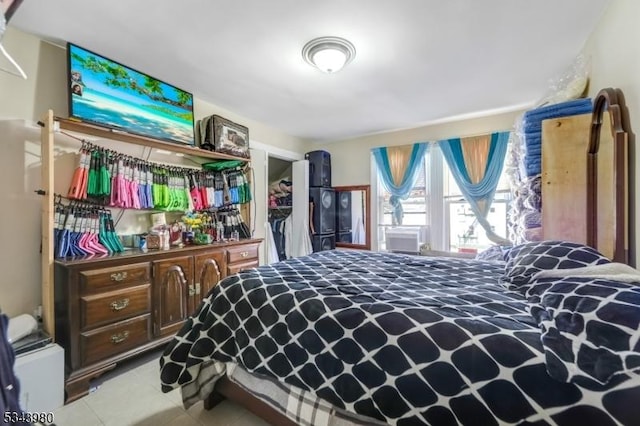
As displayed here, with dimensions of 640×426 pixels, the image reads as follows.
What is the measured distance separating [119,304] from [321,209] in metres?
2.84

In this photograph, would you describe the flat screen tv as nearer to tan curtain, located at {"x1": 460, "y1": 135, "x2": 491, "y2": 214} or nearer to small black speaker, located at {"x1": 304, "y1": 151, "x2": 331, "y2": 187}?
small black speaker, located at {"x1": 304, "y1": 151, "x2": 331, "y2": 187}

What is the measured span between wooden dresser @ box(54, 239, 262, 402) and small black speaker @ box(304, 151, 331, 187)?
88.3 inches

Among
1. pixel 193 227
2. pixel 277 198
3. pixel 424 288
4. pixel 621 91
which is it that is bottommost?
pixel 424 288

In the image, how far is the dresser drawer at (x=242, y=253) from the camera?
273 centimetres

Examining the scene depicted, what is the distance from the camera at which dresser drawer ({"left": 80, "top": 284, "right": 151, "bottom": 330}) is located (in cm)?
174

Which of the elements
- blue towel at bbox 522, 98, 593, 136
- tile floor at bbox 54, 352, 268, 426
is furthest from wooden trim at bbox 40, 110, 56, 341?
blue towel at bbox 522, 98, 593, 136

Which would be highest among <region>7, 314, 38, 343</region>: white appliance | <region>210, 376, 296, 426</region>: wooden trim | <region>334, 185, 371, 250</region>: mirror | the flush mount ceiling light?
the flush mount ceiling light

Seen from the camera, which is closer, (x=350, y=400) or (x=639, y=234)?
(x=350, y=400)

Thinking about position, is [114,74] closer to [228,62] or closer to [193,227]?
[228,62]

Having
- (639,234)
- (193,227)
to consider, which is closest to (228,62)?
(193,227)

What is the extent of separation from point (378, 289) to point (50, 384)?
1999 mm

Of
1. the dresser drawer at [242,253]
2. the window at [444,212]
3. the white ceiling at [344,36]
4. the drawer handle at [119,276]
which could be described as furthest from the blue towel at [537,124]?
the drawer handle at [119,276]

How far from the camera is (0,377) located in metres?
0.57

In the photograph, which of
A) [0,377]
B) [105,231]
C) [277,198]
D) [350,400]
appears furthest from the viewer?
[277,198]
